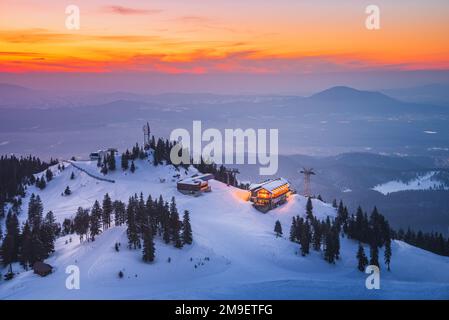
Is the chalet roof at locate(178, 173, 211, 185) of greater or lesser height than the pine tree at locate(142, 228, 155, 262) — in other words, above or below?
above

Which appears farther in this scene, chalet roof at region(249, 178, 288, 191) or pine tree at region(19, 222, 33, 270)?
chalet roof at region(249, 178, 288, 191)

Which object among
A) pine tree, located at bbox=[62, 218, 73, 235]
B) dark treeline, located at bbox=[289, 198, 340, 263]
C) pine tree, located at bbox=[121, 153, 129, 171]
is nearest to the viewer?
dark treeline, located at bbox=[289, 198, 340, 263]

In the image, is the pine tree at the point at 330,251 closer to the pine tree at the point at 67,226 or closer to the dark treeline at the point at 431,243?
the dark treeline at the point at 431,243

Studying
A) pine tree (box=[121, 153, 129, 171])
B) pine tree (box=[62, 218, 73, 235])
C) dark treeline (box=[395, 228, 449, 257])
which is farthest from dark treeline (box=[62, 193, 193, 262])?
dark treeline (box=[395, 228, 449, 257])

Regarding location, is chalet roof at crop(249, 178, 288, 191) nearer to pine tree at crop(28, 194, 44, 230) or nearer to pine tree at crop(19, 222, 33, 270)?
pine tree at crop(28, 194, 44, 230)

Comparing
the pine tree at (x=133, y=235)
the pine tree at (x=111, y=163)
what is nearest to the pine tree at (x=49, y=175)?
the pine tree at (x=111, y=163)
